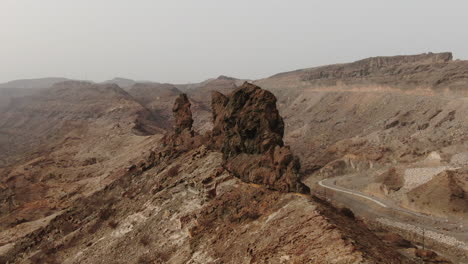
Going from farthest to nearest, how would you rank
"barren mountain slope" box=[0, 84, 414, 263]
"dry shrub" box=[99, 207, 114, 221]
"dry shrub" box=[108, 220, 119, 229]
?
"dry shrub" box=[99, 207, 114, 221]
"dry shrub" box=[108, 220, 119, 229]
"barren mountain slope" box=[0, 84, 414, 263]

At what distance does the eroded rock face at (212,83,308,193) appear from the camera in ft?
52.1

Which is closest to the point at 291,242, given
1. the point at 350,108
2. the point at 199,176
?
the point at 199,176

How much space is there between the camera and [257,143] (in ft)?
64.8

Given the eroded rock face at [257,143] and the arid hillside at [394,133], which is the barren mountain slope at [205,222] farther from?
the arid hillside at [394,133]

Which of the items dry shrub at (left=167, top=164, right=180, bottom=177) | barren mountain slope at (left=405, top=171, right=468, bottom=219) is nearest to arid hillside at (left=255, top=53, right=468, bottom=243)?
barren mountain slope at (left=405, top=171, right=468, bottom=219)

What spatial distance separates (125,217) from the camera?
2061cm

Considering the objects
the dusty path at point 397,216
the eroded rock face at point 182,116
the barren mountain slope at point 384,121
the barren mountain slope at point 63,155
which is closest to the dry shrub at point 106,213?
the eroded rock face at point 182,116

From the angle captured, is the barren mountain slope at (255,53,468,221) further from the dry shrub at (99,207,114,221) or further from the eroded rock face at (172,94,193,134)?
the dry shrub at (99,207,114,221)

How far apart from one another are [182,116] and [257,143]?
13.7m

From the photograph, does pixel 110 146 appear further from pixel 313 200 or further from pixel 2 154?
pixel 313 200

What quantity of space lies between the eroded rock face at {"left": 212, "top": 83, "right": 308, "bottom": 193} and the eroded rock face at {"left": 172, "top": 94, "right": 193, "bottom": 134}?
7.37 meters

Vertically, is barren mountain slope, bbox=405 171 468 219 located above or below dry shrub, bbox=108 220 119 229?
below

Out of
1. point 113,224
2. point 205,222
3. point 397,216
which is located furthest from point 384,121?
point 205,222

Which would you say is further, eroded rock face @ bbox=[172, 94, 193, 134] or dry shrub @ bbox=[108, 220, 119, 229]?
eroded rock face @ bbox=[172, 94, 193, 134]
